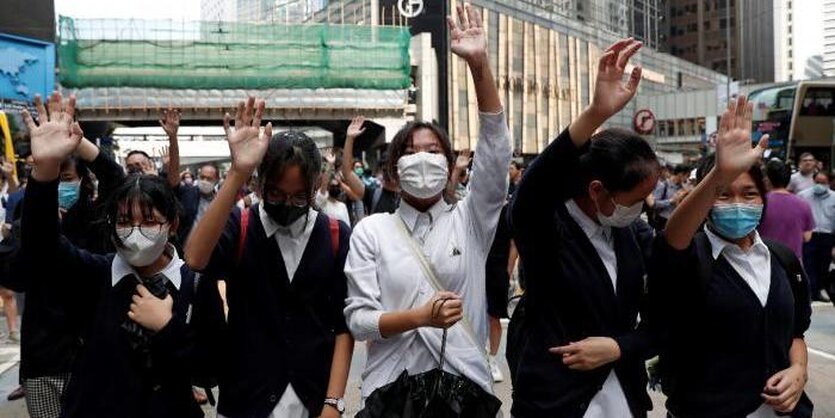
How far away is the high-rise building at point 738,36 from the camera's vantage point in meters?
80.6

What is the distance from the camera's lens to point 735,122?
221 cm

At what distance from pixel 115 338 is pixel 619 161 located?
1644 millimetres

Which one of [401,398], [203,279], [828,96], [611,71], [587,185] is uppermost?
[828,96]

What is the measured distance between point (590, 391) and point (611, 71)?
3.10 feet

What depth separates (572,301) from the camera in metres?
2.35

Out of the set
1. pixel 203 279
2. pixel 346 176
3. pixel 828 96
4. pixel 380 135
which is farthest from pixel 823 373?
pixel 380 135

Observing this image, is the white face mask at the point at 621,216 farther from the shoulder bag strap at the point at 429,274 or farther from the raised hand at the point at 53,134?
the raised hand at the point at 53,134

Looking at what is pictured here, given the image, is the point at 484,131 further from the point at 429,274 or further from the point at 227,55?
the point at 227,55

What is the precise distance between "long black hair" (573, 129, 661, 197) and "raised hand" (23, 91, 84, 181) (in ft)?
5.11

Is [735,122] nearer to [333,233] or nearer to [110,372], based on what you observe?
[333,233]

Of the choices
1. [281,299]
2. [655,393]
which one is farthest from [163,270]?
[655,393]

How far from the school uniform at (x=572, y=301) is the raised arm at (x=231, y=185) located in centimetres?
81

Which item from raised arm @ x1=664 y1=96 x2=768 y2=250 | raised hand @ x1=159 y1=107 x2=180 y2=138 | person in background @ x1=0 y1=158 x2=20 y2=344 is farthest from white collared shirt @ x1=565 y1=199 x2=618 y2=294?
person in background @ x1=0 y1=158 x2=20 y2=344

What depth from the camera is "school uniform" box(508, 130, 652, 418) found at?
7.57ft
